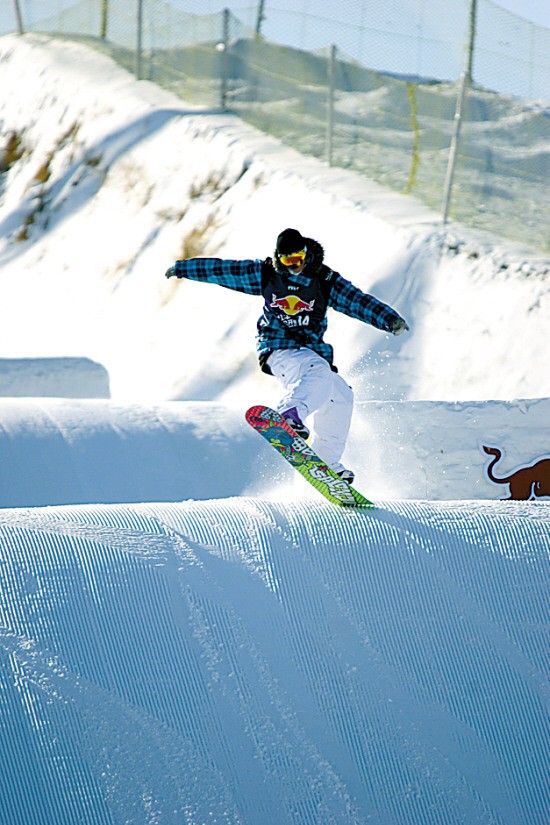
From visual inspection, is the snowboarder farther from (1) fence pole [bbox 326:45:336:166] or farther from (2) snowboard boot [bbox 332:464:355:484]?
(1) fence pole [bbox 326:45:336:166]

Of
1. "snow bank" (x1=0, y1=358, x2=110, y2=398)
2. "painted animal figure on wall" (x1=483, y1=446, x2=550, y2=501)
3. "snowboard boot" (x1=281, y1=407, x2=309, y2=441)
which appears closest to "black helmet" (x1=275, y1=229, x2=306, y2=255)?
"snowboard boot" (x1=281, y1=407, x2=309, y2=441)

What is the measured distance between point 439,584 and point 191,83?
1294 cm

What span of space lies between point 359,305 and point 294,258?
428 mm

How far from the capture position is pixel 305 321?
16.3 feet

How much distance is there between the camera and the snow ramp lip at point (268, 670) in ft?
9.27

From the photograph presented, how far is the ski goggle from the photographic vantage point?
188 inches

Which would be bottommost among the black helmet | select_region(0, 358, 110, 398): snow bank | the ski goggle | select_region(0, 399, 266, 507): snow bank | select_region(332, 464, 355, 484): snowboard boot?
select_region(0, 358, 110, 398): snow bank

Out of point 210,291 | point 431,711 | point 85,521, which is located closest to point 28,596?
point 85,521

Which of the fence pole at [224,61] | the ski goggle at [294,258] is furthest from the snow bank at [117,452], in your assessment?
the fence pole at [224,61]

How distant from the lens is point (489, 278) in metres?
9.25

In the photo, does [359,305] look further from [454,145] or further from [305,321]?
[454,145]

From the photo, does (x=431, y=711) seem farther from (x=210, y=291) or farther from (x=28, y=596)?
(x=210, y=291)

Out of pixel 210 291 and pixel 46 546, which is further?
pixel 210 291

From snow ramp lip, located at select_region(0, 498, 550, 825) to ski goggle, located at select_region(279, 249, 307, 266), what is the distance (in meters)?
1.58
